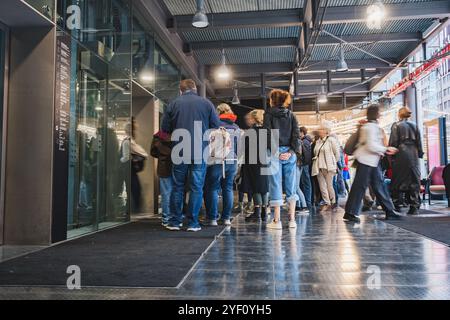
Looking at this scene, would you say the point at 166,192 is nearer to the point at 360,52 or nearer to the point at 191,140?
the point at 191,140

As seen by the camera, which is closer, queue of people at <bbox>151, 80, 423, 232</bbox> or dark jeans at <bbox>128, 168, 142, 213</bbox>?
queue of people at <bbox>151, 80, 423, 232</bbox>

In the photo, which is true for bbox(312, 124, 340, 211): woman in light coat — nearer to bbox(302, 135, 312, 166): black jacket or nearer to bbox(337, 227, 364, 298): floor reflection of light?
bbox(302, 135, 312, 166): black jacket

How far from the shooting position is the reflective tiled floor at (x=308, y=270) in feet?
6.48

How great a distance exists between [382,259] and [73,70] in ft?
11.5

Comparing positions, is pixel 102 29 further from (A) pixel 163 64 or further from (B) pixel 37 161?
(A) pixel 163 64

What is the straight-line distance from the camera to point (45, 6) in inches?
148

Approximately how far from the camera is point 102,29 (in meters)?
5.17

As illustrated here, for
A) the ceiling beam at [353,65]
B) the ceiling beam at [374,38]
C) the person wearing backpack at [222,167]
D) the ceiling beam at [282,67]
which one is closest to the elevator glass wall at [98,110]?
the person wearing backpack at [222,167]

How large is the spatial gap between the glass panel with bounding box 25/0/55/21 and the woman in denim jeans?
7.89ft

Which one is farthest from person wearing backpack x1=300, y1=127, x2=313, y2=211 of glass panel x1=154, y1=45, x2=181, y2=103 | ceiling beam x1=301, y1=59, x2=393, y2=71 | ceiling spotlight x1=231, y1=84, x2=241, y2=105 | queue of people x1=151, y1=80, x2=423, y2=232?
ceiling spotlight x1=231, y1=84, x2=241, y2=105

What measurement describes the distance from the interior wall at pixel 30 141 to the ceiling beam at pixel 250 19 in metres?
4.82

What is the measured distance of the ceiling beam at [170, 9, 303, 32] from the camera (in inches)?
328
